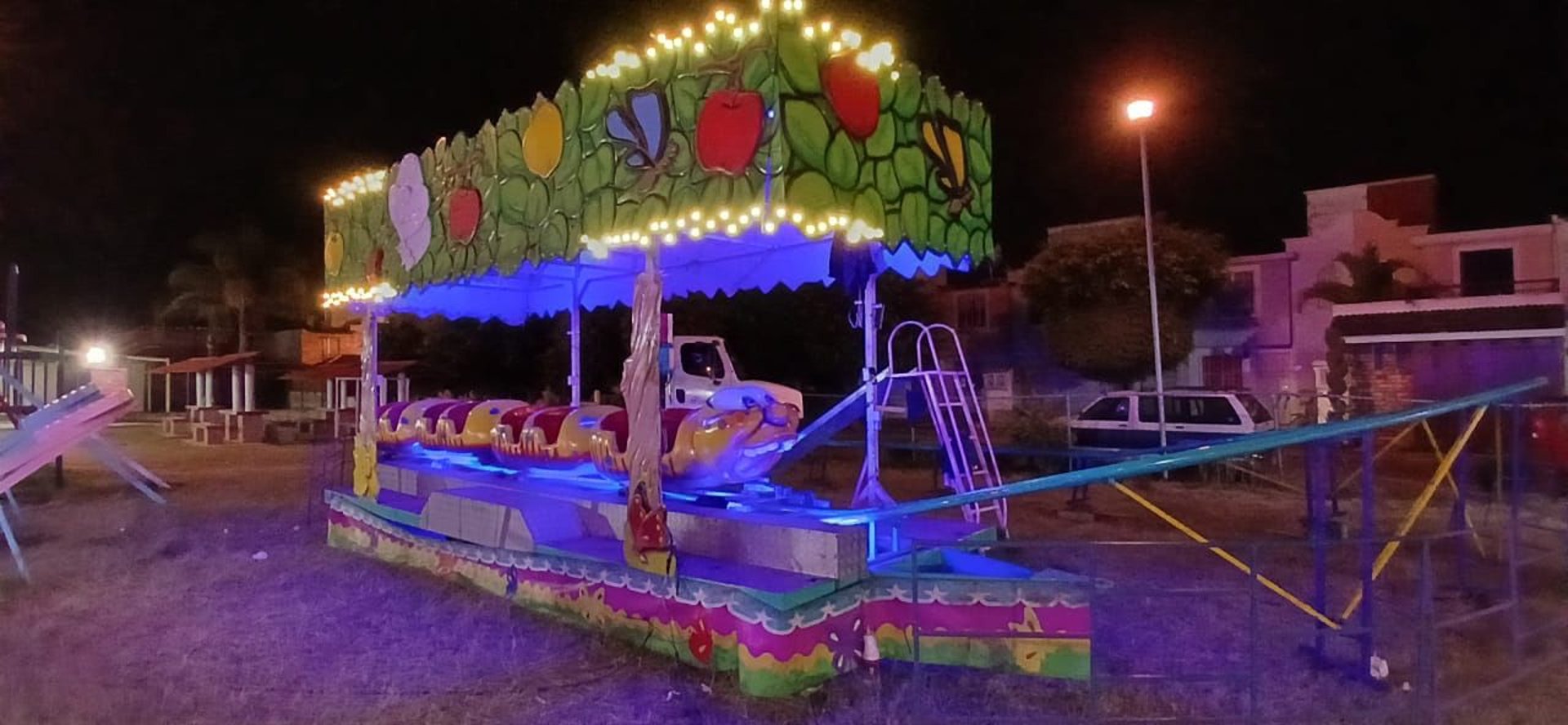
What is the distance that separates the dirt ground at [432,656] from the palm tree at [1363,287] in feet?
56.0

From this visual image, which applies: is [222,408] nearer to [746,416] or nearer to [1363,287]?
[746,416]

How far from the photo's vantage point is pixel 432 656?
20.2 feet

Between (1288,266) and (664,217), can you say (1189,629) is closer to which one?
(664,217)

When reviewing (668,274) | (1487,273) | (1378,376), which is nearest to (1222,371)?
(1378,376)

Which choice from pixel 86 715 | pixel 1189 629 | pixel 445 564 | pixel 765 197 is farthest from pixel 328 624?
pixel 1189 629

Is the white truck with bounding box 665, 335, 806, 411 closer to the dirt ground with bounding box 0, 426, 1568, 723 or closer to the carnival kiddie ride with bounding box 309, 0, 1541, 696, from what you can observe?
the dirt ground with bounding box 0, 426, 1568, 723

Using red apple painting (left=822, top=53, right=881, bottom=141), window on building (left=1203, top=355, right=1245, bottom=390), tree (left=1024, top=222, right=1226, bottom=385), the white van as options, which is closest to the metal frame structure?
red apple painting (left=822, top=53, right=881, bottom=141)

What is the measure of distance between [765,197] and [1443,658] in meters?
4.95

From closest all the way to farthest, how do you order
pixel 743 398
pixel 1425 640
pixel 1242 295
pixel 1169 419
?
1. pixel 1425 640
2. pixel 743 398
3. pixel 1169 419
4. pixel 1242 295

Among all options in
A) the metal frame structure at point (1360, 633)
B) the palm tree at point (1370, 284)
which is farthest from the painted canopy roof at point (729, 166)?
the palm tree at point (1370, 284)

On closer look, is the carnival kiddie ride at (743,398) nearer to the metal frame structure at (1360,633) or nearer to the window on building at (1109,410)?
the metal frame structure at (1360,633)

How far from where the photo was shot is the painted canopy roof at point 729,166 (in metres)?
5.36

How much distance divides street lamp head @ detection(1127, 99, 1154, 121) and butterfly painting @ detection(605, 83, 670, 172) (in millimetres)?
11879

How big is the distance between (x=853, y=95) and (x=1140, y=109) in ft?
38.5
